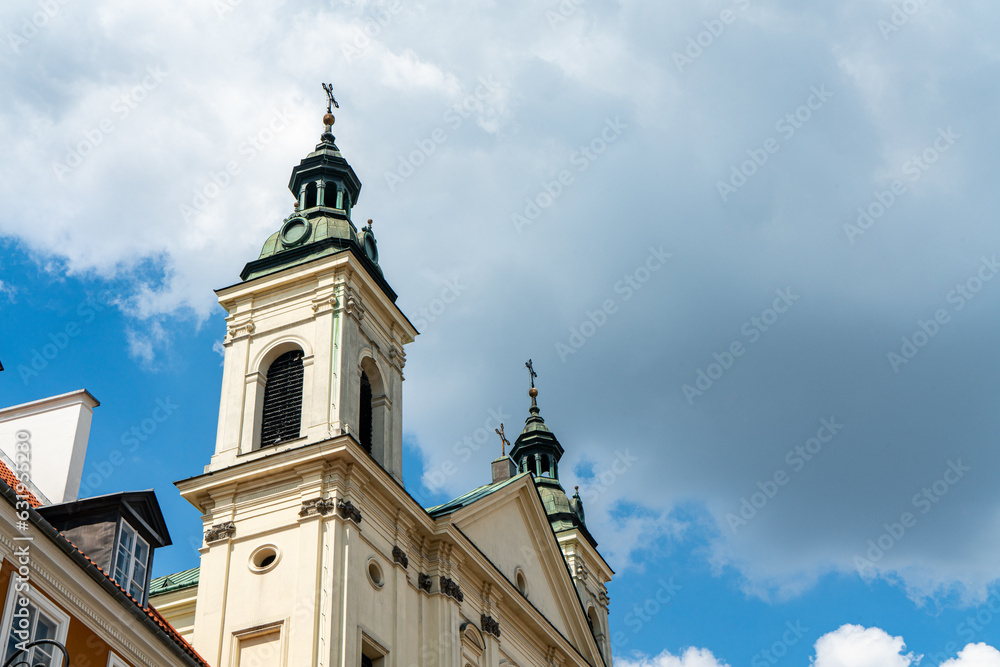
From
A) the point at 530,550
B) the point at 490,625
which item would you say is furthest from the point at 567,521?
the point at 490,625

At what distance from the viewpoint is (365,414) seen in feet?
101

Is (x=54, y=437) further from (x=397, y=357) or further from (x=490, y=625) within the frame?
(x=490, y=625)

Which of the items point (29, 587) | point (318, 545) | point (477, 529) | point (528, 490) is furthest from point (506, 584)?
point (29, 587)

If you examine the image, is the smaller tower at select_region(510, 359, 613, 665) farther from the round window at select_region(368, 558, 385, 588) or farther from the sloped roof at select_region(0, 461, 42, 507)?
the sloped roof at select_region(0, 461, 42, 507)

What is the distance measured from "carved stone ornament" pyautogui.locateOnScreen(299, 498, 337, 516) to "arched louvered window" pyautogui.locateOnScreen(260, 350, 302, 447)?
8.29 feet

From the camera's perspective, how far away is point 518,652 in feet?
106

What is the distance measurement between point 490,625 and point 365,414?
6.36 metres

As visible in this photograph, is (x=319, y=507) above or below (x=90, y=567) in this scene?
above

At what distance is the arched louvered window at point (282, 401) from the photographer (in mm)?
28875

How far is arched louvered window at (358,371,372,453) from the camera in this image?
99.3ft

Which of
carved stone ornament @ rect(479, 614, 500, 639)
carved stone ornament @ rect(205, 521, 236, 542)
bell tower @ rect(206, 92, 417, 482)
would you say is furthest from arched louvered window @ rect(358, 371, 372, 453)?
carved stone ornament @ rect(479, 614, 500, 639)

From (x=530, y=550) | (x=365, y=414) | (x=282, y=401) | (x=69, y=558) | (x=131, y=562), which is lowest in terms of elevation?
(x=69, y=558)

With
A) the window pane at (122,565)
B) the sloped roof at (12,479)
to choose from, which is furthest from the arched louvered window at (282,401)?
the window pane at (122,565)

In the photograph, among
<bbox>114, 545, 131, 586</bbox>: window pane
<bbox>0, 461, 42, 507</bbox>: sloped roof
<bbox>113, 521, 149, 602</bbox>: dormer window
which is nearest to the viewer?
<bbox>0, 461, 42, 507</bbox>: sloped roof
